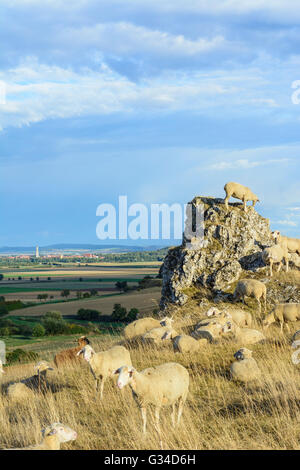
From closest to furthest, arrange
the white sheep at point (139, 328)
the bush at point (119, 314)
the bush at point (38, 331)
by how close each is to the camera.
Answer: the white sheep at point (139, 328), the bush at point (38, 331), the bush at point (119, 314)

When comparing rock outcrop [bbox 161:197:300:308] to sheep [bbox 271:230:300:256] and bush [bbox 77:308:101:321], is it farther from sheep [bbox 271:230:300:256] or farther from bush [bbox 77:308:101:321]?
bush [bbox 77:308:101:321]

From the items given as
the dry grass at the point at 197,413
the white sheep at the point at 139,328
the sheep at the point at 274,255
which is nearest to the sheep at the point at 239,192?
the sheep at the point at 274,255

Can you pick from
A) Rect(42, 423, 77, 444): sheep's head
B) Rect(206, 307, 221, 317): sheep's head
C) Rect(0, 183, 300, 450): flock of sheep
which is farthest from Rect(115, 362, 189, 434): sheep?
Rect(206, 307, 221, 317): sheep's head

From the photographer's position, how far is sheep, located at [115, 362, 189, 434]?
9117 millimetres

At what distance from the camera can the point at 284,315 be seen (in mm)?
17438

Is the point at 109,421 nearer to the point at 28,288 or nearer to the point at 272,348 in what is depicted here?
the point at 272,348

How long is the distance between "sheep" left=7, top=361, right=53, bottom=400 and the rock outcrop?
8.98m

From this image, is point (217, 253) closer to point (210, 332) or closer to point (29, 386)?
point (210, 332)

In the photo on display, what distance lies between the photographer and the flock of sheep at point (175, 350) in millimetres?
9211

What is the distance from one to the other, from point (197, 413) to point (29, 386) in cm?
682

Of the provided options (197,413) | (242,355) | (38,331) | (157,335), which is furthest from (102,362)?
(38,331)

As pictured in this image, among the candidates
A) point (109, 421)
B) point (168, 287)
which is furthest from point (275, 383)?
point (168, 287)

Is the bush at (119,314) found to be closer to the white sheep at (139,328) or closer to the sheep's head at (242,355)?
the white sheep at (139,328)

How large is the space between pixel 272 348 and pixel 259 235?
9642 millimetres
